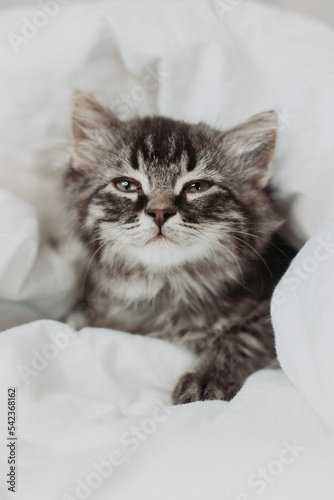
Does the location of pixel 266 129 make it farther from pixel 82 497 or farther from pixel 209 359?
pixel 82 497

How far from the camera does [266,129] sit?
1.29m

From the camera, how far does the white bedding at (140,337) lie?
2.63 ft

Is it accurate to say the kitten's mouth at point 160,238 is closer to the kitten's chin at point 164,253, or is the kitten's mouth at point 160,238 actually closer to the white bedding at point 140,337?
the kitten's chin at point 164,253

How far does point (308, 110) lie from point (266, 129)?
0.41 ft

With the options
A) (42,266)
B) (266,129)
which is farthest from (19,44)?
(266,129)

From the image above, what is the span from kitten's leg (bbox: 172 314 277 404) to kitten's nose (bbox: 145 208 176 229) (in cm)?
43

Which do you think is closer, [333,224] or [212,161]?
[333,224]

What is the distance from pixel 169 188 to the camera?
3.96ft

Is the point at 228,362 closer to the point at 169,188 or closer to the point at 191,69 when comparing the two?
the point at 169,188

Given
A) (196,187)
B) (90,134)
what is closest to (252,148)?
(196,187)

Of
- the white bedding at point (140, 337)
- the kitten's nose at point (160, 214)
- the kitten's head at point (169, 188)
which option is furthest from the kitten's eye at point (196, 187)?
the white bedding at point (140, 337)

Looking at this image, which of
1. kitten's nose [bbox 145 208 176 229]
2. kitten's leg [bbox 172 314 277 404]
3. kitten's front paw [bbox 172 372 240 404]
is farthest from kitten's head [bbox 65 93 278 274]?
kitten's front paw [bbox 172 372 240 404]

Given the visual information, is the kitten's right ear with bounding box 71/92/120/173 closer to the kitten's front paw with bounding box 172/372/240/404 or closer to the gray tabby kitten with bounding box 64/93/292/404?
the gray tabby kitten with bounding box 64/93/292/404

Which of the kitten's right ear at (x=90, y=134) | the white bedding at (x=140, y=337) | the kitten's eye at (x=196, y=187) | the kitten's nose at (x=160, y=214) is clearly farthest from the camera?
the kitten's right ear at (x=90, y=134)
